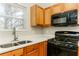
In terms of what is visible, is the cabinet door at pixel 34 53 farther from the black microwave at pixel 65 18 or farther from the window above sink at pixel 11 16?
the black microwave at pixel 65 18

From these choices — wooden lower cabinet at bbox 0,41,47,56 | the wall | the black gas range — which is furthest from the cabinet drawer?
the black gas range

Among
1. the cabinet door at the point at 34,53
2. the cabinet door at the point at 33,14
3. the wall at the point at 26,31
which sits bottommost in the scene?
the cabinet door at the point at 34,53

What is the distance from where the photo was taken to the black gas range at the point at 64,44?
5.77ft

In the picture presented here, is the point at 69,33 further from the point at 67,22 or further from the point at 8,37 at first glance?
the point at 8,37

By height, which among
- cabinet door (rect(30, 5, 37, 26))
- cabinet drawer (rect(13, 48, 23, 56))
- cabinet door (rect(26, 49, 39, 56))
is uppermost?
cabinet door (rect(30, 5, 37, 26))

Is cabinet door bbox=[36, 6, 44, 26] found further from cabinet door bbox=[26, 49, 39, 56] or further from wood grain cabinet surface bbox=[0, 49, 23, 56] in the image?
wood grain cabinet surface bbox=[0, 49, 23, 56]

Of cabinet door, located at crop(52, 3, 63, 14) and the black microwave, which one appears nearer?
the black microwave

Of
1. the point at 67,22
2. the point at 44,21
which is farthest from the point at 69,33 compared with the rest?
the point at 44,21

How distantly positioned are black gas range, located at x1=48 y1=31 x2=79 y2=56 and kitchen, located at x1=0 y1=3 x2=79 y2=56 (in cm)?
2

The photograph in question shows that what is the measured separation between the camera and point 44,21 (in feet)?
7.70

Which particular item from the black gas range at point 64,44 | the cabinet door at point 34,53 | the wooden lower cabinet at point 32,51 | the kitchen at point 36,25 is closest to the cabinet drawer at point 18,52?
the wooden lower cabinet at point 32,51

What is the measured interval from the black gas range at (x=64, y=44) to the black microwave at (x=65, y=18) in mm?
215

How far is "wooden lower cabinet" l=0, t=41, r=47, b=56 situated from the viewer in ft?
4.08

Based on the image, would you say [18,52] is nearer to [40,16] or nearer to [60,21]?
[60,21]
